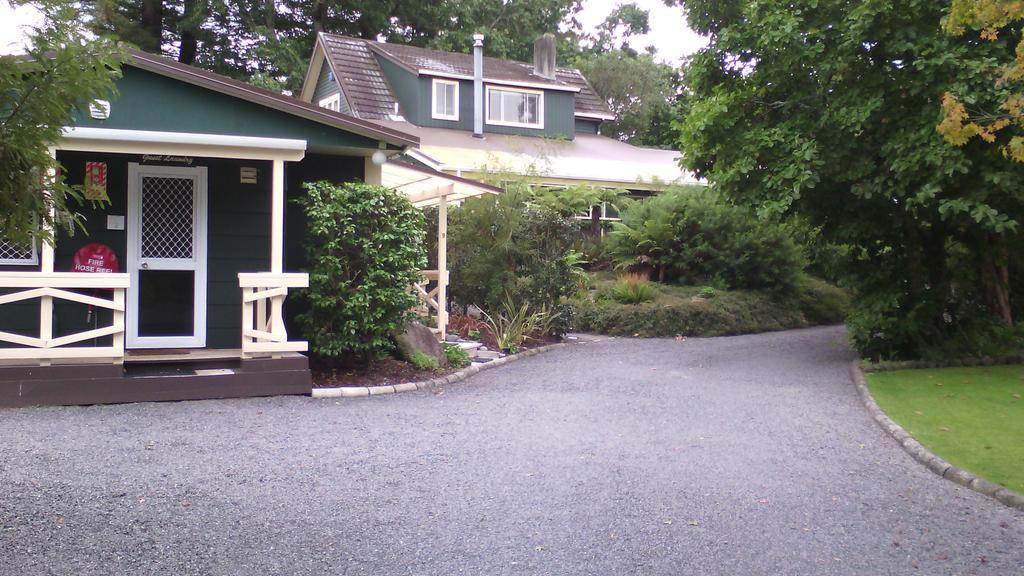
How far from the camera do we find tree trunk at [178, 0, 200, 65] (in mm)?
31812

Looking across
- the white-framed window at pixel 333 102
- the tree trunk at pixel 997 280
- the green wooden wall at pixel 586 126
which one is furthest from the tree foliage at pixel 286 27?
the tree trunk at pixel 997 280

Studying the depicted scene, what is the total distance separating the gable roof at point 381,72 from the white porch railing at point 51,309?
1676 centimetres

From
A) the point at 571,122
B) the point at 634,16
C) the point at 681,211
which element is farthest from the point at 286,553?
the point at 634,16

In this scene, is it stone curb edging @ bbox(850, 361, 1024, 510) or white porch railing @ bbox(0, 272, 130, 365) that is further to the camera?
white porch railing @ bbox(0, 272, 130, 365)

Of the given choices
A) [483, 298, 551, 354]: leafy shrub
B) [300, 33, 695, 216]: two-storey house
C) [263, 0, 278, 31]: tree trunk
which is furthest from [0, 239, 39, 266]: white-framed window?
[263, 0, 278, 31]: tree trunk

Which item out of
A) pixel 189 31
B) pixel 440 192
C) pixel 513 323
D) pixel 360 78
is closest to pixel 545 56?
pixel 360 78

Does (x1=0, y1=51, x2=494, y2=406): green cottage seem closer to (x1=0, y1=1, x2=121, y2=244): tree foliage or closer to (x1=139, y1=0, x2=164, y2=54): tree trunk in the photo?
(x1=0, y1=1, x2=121, y2=244): tree foliage

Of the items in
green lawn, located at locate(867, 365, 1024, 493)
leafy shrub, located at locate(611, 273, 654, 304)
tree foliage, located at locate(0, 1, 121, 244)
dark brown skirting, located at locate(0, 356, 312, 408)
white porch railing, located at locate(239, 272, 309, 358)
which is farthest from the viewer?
leafy shrub, located at locate(611, 273, 654, 304)

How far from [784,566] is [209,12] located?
3215cm

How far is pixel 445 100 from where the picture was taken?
27562mm

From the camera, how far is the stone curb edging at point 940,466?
6.59 m

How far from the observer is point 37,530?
16.7 feet

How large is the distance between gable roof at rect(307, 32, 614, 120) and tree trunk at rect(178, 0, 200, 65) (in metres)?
6.48

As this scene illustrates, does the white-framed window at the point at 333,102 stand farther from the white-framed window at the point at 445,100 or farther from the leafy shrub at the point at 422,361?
the leafy shrub at the point at 422,361
